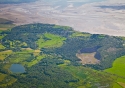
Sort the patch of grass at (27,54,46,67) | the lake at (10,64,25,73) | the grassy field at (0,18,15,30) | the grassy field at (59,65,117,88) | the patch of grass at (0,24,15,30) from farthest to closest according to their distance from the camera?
the grassy field at (0,18,15,30) < the patch of grass at (0,24,15,30) < the patch of grass at (27,54,46,67) < the lake at (10,64,25,73) < the grassy field at (59,65,117,88)

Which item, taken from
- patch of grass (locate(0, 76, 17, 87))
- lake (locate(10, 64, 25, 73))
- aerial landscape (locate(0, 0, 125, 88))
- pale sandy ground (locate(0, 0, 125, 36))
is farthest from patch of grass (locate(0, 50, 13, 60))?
pale sandy ground (locate(0, 0, 125, 36))

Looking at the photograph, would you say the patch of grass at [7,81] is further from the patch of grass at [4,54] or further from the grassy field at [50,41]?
the grassy field at [50,41]

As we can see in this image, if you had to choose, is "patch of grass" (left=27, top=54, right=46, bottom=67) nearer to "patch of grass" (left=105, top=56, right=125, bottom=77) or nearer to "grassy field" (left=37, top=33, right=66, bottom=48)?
"grassy field" (left=37, top=33, right=66, bottom=48)

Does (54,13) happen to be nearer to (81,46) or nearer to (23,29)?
(23,29)

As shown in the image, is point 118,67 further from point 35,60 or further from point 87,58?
point 35,60

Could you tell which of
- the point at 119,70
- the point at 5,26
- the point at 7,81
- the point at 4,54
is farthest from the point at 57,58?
the point at 5,26

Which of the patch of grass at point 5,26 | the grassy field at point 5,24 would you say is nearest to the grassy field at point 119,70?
the patch of grass at point 5,26
